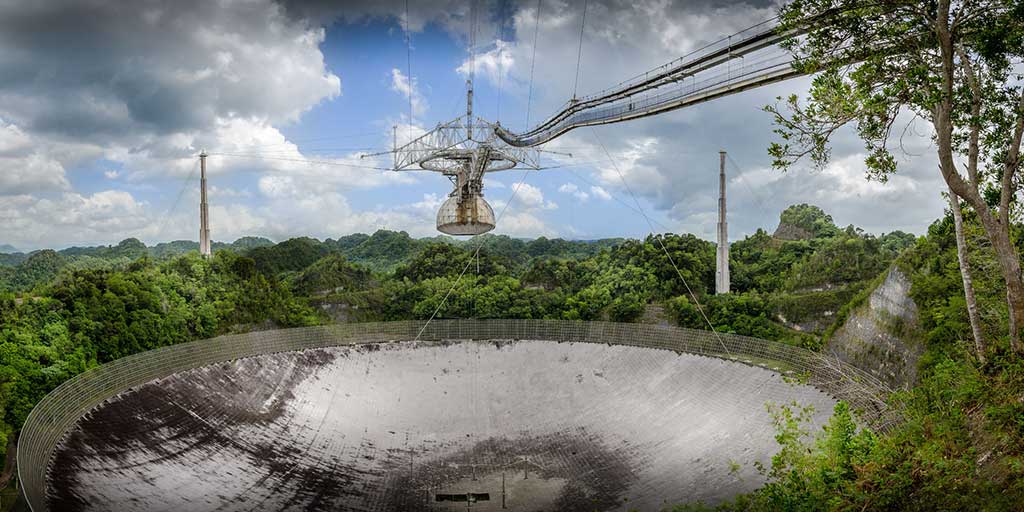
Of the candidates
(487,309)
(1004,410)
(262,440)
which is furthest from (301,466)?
(487,309)

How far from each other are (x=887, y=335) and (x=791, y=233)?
24.6m

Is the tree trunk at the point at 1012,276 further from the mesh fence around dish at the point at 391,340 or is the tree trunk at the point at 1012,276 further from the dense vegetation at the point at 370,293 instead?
the dense vegetation at the point at 370,293

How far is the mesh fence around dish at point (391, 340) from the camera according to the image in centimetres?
905

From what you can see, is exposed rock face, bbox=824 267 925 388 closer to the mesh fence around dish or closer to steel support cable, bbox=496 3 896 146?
the mesh fence around dish

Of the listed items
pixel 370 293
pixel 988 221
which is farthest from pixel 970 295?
pixel 370 293

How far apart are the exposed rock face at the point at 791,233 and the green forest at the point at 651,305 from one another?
9 centimetres

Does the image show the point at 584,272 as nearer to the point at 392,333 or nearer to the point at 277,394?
the point at 392,333

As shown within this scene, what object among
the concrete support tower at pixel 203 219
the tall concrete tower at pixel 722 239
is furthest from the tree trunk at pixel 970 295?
the concrete support tower at pixel 203 219

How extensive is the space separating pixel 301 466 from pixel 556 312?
615 inches

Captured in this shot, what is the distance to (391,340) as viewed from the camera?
1666cm

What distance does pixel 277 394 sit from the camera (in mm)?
13531

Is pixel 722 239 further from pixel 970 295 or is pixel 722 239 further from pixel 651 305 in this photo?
pixel 970 295

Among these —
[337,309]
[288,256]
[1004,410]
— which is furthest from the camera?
[288,256]

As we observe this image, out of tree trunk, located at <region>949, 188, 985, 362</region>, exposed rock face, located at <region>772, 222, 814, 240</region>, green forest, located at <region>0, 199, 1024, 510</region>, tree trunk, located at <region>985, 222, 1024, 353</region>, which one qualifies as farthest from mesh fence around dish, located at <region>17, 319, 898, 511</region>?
exposed rock face, located at <region>772, 222, 814, 240</region>
